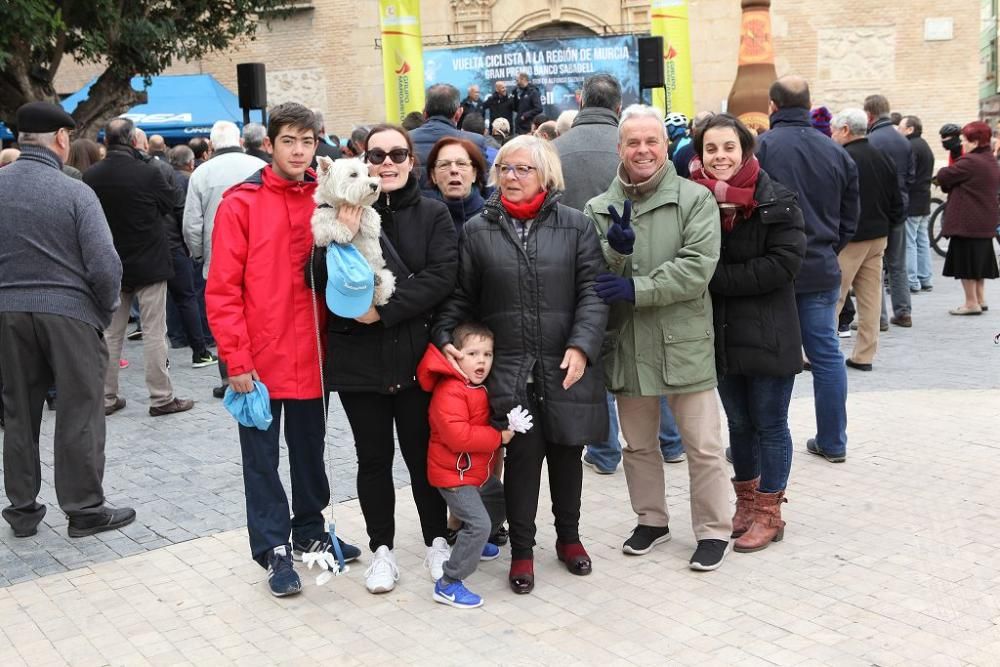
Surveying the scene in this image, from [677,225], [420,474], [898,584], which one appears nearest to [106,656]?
[420,474]

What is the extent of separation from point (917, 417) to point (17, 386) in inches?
210

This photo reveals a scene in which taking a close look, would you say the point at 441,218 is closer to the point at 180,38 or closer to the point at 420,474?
the point at 420,474

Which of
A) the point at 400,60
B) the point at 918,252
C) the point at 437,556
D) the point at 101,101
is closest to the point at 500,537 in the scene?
the point at 437,556

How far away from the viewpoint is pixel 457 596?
445 centimetres

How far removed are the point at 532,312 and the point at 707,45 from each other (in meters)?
21.1

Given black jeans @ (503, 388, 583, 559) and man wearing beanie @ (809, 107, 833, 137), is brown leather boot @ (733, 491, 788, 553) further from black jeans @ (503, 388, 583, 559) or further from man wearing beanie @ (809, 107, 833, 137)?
man wearing beanie @ (809, 107, 833, 137)

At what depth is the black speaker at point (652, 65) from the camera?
47.6ft

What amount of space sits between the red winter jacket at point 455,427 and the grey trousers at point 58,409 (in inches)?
79.4

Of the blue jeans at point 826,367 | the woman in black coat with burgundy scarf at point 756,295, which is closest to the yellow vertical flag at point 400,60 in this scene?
the blue jeans at point 826,367

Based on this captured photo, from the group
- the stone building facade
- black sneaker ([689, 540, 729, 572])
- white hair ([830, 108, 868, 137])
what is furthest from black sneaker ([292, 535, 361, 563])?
the stone building facade

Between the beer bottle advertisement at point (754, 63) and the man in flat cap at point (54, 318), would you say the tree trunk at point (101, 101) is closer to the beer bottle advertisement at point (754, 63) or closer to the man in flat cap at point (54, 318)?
the man in flat cap at point (54, 318)

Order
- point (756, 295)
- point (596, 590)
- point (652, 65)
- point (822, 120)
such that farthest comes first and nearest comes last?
point (652, 65)
point (822, 120)
point (756, 295)
point (596, 590)

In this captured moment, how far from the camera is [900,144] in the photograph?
10.8 meters

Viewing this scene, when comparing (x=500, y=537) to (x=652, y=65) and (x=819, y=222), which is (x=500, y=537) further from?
(x=652, y=65)
